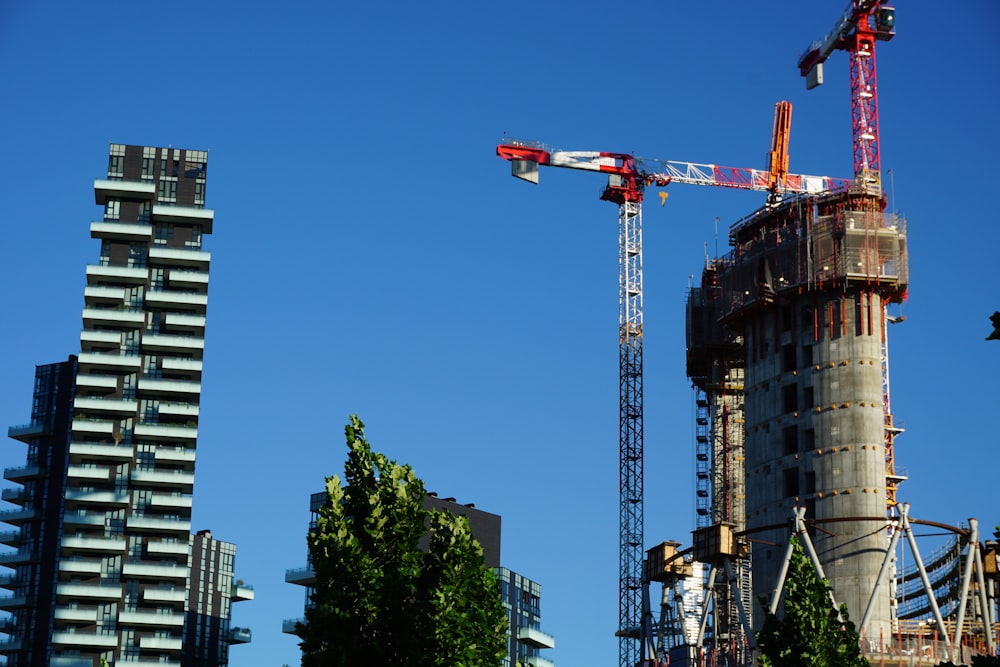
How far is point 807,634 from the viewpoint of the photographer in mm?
83812

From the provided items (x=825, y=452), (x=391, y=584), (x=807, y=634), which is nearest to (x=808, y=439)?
(x=825, y=452)

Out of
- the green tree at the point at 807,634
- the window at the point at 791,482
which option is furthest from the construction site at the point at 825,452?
the green tree at the point at 807,634

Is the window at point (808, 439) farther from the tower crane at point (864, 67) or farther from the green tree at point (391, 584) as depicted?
the green tree at point (391, 584)

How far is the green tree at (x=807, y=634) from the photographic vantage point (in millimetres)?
83625

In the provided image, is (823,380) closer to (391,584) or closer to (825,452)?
(825,452)

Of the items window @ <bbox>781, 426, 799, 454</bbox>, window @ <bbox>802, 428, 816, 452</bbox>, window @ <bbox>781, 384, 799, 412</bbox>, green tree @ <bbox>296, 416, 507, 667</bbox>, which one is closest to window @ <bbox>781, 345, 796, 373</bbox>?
window @ <bbox>781, 384, 799, 412</bbox>

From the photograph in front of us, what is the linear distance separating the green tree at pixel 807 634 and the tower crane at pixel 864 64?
85.8 meters

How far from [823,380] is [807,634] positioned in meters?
72.4

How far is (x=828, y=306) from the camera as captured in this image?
156 metres

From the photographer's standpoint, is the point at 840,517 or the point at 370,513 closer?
the point at 370,513

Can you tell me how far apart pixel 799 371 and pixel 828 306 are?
643 centimetres

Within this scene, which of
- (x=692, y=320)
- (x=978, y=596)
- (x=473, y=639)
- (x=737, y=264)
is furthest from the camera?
(x=692, y=320)

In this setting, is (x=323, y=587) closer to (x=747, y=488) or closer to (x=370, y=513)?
(x=370, y=513)

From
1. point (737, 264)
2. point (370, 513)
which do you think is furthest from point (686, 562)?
point (370, 513)
